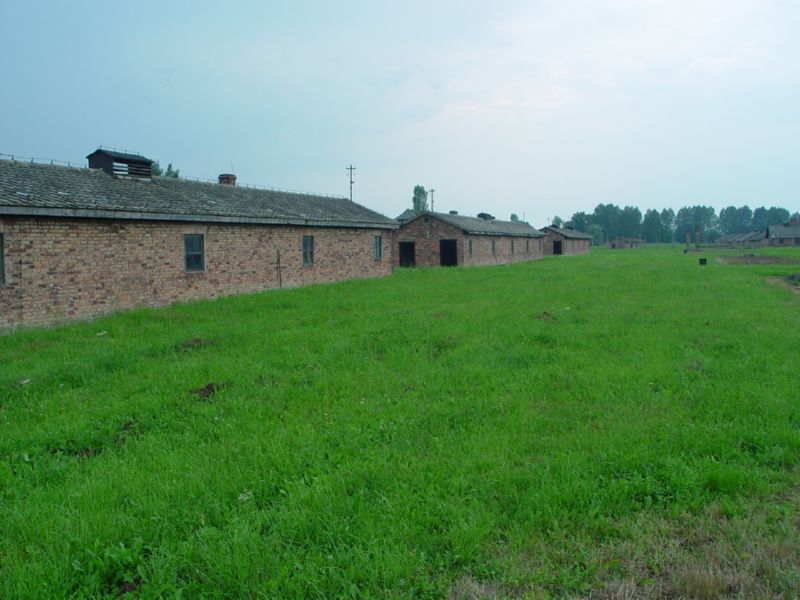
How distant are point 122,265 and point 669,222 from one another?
17525 centimetres

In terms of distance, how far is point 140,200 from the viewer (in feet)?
51.0

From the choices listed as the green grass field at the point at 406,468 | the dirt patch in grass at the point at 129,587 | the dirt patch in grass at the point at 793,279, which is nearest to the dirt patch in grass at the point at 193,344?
the green grass field at the point at 406,468

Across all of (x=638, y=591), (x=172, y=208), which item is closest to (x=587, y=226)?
(x=172, y=208)

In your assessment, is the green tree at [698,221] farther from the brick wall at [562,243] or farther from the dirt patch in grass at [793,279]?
the dirt patch in grass at [793,279]

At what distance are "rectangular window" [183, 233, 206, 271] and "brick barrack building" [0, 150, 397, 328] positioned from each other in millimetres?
30

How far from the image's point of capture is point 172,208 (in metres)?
15.7

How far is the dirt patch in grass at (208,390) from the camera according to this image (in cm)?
693

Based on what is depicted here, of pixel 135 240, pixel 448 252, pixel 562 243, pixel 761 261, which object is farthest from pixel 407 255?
pixel 562 243

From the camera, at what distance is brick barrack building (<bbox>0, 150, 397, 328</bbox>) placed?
40.5 feet

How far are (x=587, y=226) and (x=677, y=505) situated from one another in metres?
162

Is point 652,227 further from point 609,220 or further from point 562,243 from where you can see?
point 562,243

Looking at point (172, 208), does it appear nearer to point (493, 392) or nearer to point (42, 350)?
point (42, 350)

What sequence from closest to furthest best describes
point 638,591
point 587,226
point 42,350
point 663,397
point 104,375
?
point 638,591 < point 663,397 < point 104,375 < point 42,350 < point 587,226

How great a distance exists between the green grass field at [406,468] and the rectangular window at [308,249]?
11.8 meters
